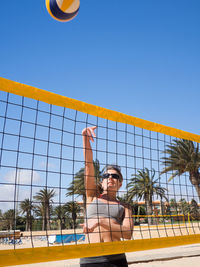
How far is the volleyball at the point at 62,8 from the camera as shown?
417 centimetres

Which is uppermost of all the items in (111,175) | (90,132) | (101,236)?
(90,132)

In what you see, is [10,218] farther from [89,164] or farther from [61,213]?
[61,213]

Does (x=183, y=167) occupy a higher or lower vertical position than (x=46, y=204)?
higher

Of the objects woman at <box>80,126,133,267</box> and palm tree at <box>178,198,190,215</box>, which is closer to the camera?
woman at <box>80,126,133,267</box>

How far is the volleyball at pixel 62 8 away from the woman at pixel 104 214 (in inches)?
93.5

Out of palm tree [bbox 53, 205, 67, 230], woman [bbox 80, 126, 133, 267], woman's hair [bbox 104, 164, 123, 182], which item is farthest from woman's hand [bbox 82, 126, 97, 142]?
palm tree [bbox 53, 205, 67, 230]

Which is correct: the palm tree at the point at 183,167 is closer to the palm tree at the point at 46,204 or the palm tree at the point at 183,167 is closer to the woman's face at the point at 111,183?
the woman's face at the point at 111,183

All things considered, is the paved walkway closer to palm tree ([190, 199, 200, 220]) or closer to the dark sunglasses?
palm tree ([190, 199, 200, 220])

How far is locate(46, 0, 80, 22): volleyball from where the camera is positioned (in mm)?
4168

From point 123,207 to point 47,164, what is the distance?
962 millimetres

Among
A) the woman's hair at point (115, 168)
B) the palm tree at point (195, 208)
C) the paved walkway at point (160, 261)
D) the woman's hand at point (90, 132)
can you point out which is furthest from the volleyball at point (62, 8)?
the paved walkway at point (160, 261)

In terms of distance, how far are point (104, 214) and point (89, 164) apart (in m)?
0.57

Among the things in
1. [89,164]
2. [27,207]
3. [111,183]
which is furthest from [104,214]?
[27,207]

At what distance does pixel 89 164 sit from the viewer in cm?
287
